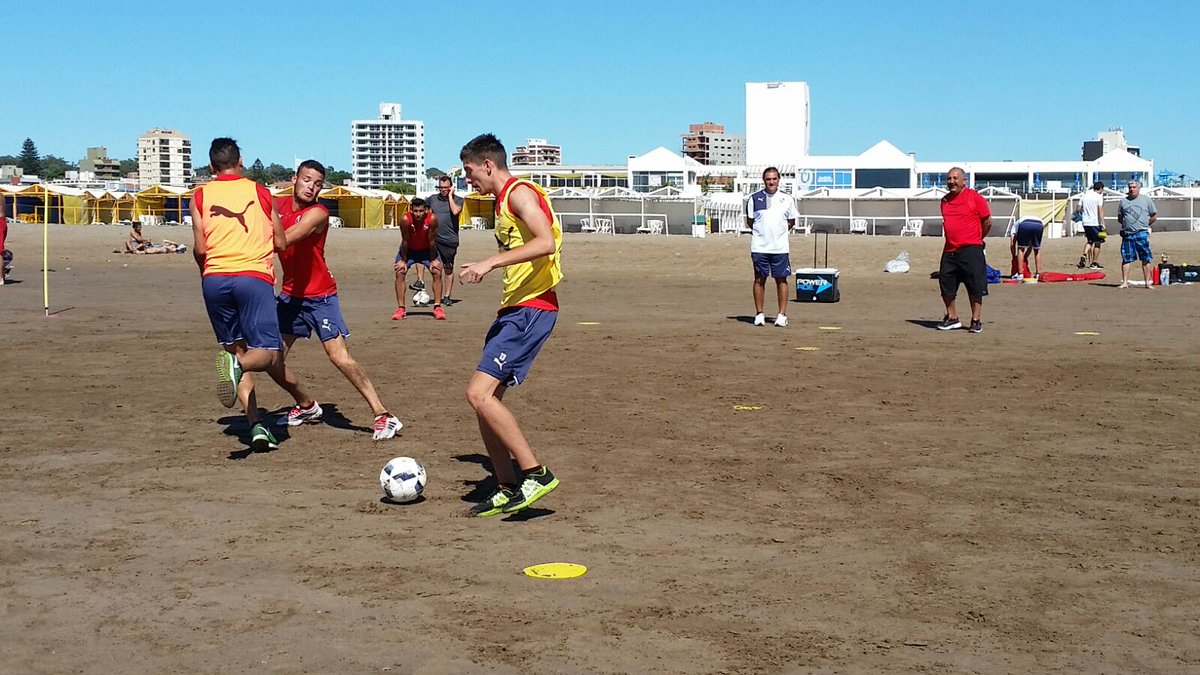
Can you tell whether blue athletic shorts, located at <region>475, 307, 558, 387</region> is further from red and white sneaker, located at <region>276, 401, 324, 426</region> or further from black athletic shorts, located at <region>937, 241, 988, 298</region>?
black athletic shorts, located at <region>937, 241, 988, 298</region>

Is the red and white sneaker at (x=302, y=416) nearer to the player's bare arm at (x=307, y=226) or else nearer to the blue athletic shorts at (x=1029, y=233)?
the player's bare arm at (x=307, y=226)

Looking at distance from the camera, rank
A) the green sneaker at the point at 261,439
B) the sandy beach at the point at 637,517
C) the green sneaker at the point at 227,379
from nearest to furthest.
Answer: the sandy beach at the point at 637,517, the green sneaker at the point at 227,379, the green sneaker at the point at 261,439

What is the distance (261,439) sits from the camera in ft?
27.2

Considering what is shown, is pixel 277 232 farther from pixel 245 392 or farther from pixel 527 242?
pixel 527 242

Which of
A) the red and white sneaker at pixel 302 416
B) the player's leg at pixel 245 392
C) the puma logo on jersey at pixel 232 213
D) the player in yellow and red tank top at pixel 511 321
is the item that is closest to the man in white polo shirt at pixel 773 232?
the red and white sneaker at pixel 302 416

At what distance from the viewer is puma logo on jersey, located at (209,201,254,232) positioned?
8.15 metres

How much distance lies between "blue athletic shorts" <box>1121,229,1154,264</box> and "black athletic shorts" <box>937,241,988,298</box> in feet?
28.5

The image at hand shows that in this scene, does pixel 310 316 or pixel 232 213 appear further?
pixel 310 316

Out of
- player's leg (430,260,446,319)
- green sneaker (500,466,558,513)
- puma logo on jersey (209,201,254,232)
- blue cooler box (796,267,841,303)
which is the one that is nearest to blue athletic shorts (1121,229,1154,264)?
blue cooler box (796,267,841,303)

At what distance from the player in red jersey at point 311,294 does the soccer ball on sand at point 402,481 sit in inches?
72.5

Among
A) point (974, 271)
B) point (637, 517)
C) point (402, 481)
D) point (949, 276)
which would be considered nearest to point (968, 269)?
point (974, 271)

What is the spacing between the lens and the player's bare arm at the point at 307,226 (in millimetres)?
8789

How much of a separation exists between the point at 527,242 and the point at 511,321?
1.37 ft

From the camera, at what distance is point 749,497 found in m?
7.12
